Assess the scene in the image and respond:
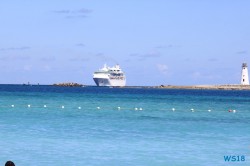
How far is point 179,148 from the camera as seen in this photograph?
92.2 feet

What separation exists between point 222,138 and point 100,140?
7606mm

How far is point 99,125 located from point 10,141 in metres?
12.1

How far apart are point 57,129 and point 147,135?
21.6ft

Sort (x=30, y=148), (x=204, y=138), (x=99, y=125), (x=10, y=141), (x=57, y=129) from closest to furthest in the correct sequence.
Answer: (x=30, y=148) → (x=10, y=141) → (x=204, y=138) → (x=57, y=129) → (x=99, y=125)

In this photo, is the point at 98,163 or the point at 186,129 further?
the point at 186,129

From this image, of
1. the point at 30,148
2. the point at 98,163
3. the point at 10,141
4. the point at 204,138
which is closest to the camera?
the point at 98,163

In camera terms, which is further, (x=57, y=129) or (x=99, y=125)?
(x=99, y=125)

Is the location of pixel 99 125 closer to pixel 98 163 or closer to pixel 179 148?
pixel 179 148

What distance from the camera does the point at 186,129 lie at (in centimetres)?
3912

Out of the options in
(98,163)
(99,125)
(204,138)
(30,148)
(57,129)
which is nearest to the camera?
(98,163)

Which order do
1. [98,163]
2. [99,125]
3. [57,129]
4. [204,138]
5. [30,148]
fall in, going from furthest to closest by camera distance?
[99,125], [57,129], [204,138], [30,148], [98,163]

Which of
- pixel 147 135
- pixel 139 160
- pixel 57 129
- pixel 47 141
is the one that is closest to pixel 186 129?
pixel 147 135

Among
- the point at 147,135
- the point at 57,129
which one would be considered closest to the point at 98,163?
the point at 147,135

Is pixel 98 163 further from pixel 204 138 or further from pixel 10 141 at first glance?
pixel 204 138
